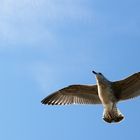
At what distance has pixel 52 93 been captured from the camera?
60.7 feet

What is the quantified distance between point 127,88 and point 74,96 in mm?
1671

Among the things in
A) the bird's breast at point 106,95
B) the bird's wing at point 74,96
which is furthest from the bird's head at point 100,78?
the bird's wing at point 74,96

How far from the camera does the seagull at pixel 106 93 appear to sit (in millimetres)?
16758

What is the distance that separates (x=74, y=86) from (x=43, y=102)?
1.26 m

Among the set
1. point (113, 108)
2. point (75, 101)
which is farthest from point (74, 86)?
point (113, 108)

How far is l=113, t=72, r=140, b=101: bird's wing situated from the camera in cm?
1698

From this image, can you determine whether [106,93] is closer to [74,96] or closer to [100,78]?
[100,78]

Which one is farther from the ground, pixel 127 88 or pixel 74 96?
pixel 74 96

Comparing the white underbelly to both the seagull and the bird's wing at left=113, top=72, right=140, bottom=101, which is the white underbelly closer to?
the seagull

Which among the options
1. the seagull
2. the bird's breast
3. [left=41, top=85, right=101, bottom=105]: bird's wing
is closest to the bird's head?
the seagull

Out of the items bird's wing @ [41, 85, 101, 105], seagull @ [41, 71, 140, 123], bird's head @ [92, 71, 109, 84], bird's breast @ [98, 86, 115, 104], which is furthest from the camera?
bird's wing @ [41, 85, 101, 105]

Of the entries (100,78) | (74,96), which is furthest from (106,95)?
(74,96)

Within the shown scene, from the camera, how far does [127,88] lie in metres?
17.1

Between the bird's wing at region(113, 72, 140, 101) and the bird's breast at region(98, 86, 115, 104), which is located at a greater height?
the bird's wing at region(113, 72, 140, 101)
